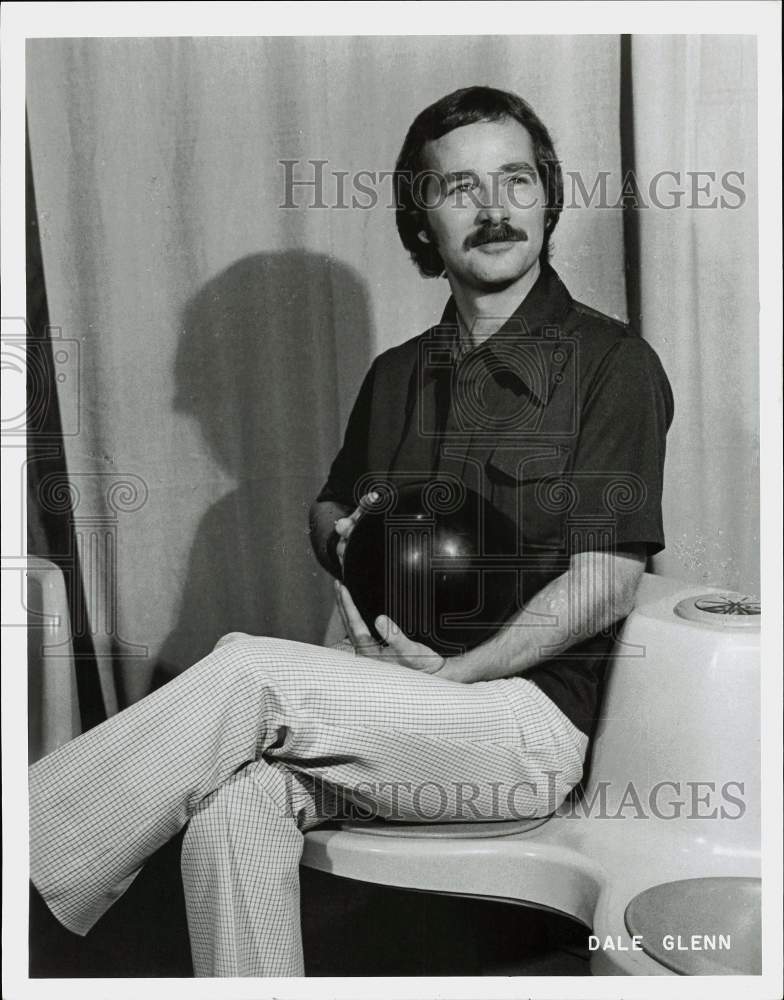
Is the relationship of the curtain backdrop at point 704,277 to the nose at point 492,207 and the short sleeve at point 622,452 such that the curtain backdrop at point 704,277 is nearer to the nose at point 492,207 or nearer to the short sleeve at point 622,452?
the short sleeve at point 622,452

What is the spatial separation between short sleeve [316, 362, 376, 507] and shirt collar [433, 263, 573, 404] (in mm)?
170

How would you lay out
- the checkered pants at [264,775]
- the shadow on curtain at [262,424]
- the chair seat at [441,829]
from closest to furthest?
1. the checkered pants at [264,775]
2. the chair seat at [441,829]
3. the shadow on curtain at [262,424]

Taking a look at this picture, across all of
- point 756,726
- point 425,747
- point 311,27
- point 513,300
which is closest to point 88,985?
point 425,747

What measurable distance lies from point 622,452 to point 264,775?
28.6 inches

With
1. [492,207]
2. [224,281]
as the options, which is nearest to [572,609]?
[492,207]

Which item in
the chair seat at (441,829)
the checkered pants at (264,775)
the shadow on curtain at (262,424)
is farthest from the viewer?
the shadow on curtain at (262,424)

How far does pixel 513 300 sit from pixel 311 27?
1.73 ft

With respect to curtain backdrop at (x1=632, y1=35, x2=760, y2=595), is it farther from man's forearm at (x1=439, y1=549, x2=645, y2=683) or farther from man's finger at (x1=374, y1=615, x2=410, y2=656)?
man's finger at (x1=374, y1=615, x2=410, y2=656)

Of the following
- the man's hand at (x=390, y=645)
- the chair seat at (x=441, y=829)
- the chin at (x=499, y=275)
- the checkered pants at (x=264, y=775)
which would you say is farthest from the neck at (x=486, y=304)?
the chair seat at (x=441, y=829)

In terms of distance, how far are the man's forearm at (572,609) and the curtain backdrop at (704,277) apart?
132 mm

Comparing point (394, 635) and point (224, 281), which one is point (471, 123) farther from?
point (394, 635)

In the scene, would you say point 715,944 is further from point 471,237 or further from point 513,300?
point 471,237

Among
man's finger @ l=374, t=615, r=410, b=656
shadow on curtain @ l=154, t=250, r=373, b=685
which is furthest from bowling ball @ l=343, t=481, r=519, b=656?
shadow on curtain @ l=154, t=250, r=373, b=685

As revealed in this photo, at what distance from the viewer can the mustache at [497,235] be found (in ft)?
5.30
